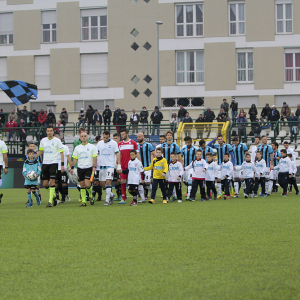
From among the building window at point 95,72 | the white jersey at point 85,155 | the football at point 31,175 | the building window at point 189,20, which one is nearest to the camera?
the white jersey at point 85,155

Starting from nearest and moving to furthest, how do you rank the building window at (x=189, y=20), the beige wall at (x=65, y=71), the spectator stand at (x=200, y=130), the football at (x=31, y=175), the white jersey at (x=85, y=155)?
the white jersey at (x=85, y=155) < the football at (x=31, y=175) < the spectator stand at (x=200, y=130) < the building window at (x=189, y=20) < the beige wall at (x=65, y=71)

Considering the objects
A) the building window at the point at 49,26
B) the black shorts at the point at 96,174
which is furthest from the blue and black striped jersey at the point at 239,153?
the building window at the point at 49,26

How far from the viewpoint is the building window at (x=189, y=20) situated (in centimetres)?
3956

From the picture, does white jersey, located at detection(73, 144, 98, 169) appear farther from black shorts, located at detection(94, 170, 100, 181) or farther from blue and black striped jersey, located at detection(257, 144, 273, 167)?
blue and black striped jersey, located at detection(257, 144, 273, 167)

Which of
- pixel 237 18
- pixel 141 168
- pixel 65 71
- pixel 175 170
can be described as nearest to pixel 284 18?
pixel 237 18

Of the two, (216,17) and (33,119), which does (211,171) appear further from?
(216,17)

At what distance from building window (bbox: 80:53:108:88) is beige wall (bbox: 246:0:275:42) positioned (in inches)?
436

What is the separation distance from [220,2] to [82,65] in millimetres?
11520

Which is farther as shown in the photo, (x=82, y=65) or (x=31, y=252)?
(x=82, y=65)

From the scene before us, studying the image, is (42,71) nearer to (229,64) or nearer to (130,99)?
(130,99)

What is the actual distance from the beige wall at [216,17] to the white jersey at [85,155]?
27609 millimetres

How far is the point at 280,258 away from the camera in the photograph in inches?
232

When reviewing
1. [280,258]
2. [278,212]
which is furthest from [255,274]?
[278,212]

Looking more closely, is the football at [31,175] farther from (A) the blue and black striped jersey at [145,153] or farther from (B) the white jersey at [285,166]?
(B) the white jersey at [285,166]
